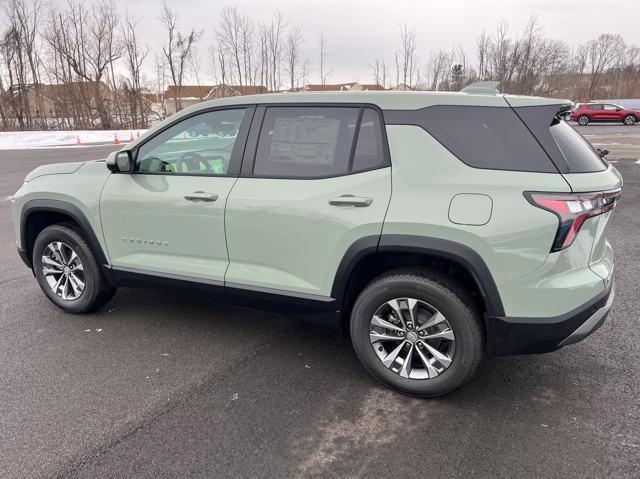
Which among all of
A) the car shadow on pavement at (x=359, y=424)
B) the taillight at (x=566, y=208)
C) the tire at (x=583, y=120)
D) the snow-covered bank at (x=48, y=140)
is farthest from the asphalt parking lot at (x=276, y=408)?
the tire at (x=583, y=120)

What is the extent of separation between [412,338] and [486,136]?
4.11 feet

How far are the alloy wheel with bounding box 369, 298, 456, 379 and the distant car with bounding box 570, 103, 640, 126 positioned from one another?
3490cm

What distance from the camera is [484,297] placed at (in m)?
2.64

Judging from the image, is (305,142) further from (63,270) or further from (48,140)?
(48,140)

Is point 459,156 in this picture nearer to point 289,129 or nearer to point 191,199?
point 289,129

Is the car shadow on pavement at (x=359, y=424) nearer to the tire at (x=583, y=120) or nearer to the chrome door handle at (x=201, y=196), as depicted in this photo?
the chrome door handle at (x=201, y=196)

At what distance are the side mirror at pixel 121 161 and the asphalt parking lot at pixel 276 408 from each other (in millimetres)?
1297

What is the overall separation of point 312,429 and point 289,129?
1.89m

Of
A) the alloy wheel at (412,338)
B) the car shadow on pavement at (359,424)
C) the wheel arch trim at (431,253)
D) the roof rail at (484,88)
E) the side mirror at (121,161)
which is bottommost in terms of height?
the car shadow on pavement at (359,424)

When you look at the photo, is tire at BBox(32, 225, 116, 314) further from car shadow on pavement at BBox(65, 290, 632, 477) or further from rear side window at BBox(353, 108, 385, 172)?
rear side window at BBox(353, 108, 385, 172)

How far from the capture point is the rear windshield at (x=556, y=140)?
256 centimetres

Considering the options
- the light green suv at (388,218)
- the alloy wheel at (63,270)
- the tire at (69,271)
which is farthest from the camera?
the alloy wheel at (63,270)

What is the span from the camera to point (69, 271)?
4145 mm

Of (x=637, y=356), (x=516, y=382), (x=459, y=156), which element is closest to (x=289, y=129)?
(x=459, y=156)
